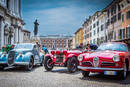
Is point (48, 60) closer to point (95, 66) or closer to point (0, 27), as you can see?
point (95, 66)

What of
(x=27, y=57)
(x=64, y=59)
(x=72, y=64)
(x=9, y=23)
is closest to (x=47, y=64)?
(x=64, y=59)

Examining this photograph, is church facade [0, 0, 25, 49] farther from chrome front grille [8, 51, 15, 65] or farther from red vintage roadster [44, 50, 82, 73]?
red vintage roadster [44, 50, 82, 73]

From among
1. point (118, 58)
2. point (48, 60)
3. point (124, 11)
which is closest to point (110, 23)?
point (124, 11)

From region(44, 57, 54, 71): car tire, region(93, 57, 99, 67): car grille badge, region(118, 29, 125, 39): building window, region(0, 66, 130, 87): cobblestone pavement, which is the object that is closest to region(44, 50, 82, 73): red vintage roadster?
region(44, 57, 54, 71): car tire

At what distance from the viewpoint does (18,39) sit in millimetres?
36969

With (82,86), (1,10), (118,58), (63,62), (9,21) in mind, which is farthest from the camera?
(9,21)

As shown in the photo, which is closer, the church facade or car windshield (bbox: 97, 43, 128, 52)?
car windshield (bbox: 97, 43, 128, 52)

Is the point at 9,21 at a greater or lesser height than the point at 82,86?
greater

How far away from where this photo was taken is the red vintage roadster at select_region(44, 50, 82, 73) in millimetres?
9055

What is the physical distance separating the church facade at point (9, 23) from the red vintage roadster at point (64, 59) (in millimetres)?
18044

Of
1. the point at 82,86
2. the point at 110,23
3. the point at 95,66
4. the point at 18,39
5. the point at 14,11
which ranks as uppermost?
the point at 14,11

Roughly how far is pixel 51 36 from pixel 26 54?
396 feet

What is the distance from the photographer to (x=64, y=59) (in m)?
9.53

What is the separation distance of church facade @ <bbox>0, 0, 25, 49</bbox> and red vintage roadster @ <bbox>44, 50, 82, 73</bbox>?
1804 cm
